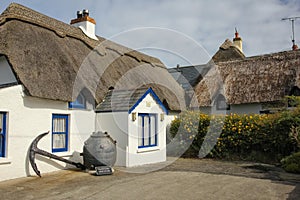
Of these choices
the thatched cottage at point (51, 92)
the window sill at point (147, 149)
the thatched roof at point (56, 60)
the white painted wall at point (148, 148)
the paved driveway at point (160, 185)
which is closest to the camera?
the paved driveway at point (160, 185)

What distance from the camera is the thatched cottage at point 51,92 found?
8812mm

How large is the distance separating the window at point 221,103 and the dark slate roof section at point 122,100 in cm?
776

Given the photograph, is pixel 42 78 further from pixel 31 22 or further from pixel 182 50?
pixel 182 50

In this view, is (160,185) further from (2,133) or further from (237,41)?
(237,41)

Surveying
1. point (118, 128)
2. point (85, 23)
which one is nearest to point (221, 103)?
point (118, 128)

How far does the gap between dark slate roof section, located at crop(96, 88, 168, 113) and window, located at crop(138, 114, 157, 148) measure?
0.84 meters

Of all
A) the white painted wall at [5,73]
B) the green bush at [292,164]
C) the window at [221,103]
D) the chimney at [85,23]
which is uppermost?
the chimney at [85,23]

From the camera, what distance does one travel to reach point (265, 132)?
12320 millimetres

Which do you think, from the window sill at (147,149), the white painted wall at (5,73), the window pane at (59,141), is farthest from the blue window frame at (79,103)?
the window sill at (147,149)

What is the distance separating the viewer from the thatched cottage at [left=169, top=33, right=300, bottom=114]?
17.0 metres

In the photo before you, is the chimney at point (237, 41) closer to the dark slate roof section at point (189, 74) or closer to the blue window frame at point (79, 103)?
the dark slate roof section at point (189, 74)

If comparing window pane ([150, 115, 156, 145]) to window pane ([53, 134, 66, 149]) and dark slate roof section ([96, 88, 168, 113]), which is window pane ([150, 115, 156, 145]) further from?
window pane ([53, 134, 66, 149])

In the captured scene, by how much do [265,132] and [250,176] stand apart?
12.8 feet

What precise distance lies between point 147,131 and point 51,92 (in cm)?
441
